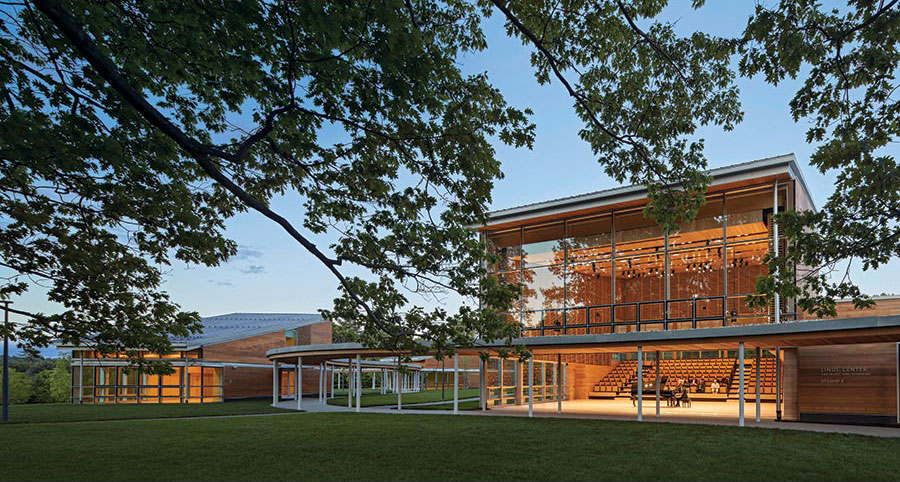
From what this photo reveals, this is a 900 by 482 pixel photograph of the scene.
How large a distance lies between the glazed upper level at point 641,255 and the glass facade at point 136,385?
1736cm

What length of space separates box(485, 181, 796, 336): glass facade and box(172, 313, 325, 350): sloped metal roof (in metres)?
14.6

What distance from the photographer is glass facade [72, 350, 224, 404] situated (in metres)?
32.2

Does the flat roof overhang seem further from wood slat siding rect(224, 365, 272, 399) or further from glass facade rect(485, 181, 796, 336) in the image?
wood slat siding rect(224, 365, 272, 399)

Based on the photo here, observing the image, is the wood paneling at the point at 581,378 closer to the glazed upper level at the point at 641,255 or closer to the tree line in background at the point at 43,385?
the glazed upper level at the point at 641,255

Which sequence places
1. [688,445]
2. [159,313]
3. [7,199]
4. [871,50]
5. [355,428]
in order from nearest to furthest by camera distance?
[871,50], [7,199], [159,313], [688,445], [355,428]

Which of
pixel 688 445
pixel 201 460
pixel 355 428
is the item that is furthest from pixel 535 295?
pixel 201 460

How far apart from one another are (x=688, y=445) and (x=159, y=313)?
9183 mm

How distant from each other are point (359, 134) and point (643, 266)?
51.8 feet

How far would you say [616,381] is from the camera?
28.0 m

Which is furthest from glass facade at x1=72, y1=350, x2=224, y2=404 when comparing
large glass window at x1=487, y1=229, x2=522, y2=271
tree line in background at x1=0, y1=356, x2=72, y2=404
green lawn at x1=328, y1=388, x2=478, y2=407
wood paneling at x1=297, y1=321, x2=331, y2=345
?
large glass window at x1=487, y1=229, x2=522, y2=271

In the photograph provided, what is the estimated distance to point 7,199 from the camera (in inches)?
337

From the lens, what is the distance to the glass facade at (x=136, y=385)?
105 feet

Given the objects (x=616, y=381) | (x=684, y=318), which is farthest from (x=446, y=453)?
(x=616, y=381)

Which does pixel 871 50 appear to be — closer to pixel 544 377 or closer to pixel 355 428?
pixel 355 428
